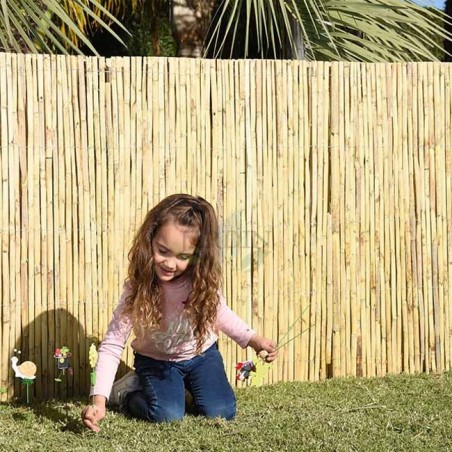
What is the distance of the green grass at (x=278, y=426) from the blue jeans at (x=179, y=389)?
6 centimetres

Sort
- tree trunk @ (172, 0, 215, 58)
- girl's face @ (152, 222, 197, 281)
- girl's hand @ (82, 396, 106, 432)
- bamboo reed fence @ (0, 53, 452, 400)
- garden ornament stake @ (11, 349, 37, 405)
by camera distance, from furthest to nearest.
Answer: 1. tree trunk @ (172, 0, 215, 58)
2. bamboo reed fence @ (0, 53, 452, 400)
3. garden ornament stake @ (11, 349, 37, 405)
4. girl's face @ (152, 222, 197, 281)
5. girl's hand @ (82, 396, 106, 432)

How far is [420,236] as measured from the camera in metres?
4.67

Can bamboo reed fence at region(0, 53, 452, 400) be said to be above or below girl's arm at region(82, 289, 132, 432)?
above

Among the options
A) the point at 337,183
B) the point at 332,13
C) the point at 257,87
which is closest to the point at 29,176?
the point at 257,87

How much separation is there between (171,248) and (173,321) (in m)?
0.37

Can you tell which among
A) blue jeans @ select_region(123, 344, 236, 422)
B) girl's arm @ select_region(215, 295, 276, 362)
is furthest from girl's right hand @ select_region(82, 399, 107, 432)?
girl's arm @ select_region(215, 295, 276, 362)

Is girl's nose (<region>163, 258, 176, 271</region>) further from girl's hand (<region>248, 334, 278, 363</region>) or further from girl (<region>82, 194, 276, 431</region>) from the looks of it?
girl's hand (<region>248, 334, 278, 363</region>)

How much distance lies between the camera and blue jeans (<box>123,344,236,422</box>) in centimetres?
372

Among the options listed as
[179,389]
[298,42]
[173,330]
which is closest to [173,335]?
[173,330]

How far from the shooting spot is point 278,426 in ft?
11.7

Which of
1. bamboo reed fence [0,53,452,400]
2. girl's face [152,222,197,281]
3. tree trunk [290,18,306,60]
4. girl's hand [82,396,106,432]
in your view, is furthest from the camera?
tree trunk [290,18,306,60]

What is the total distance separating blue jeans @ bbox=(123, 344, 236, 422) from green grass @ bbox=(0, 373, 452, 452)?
0.21ft

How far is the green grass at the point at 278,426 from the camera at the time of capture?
335 centimetres

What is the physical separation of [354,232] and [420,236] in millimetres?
370
